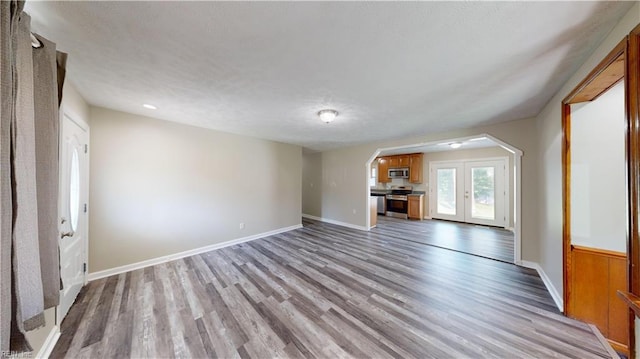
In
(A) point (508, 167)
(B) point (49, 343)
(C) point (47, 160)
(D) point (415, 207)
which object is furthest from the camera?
(D) point (415, 207)

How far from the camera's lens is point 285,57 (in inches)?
62.9

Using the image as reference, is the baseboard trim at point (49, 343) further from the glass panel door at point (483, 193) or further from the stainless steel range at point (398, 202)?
the glass panel door at point (483, 193)

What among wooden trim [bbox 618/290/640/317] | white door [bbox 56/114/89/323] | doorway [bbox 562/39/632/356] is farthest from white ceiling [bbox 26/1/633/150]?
wooden trim [bbox 618/290/640/317]

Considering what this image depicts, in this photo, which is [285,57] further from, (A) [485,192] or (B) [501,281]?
(A) [485,192]

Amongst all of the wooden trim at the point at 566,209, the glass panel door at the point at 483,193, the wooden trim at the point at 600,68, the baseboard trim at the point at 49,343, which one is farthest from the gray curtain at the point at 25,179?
the glass panel door at the point at 483,193

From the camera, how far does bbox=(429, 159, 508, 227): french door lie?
5.71 meters

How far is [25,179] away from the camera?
1.01m

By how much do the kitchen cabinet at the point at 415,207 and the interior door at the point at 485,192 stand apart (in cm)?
126

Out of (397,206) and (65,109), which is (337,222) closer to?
(397,206)

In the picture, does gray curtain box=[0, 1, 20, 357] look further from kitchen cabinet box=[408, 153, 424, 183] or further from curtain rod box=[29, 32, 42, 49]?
kitchen cabinet box=[408, 153, 424, 183]

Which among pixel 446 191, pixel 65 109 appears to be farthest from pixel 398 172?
pixel 65 109

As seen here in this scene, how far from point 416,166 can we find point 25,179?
766cm

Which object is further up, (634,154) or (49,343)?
(634,154)

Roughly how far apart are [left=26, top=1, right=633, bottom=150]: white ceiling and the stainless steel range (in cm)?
467
